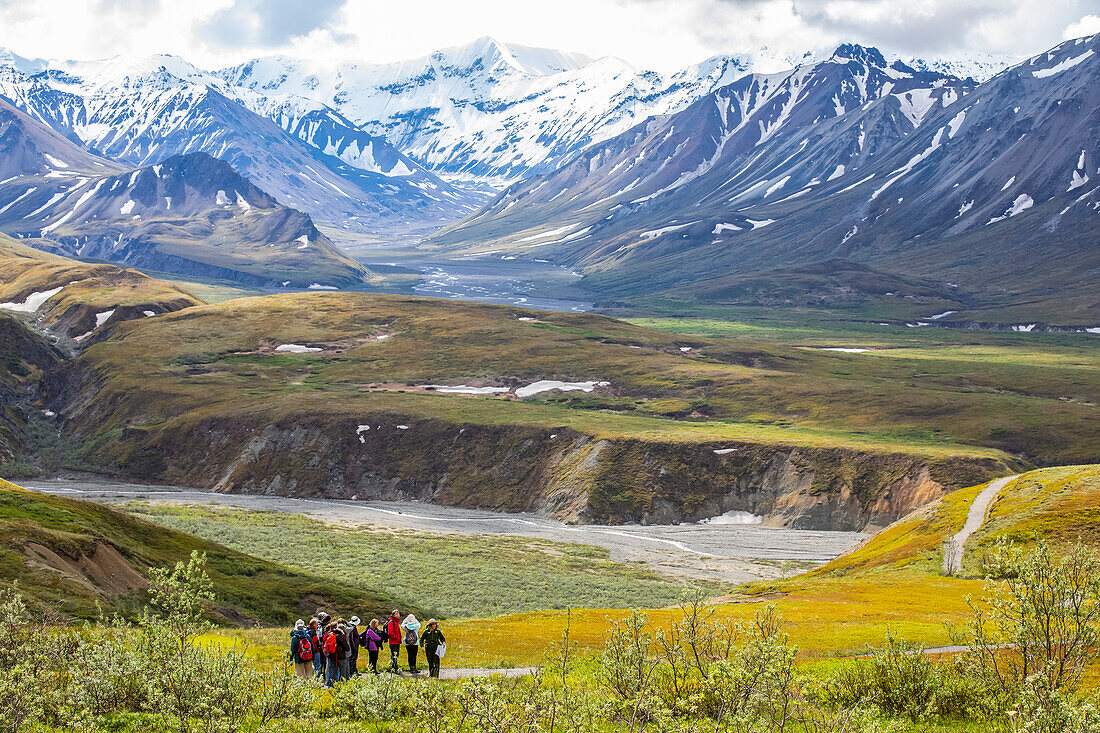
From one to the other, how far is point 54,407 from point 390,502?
83445 mm

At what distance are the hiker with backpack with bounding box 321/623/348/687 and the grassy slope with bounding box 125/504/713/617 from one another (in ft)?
116

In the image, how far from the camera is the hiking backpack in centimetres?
3150

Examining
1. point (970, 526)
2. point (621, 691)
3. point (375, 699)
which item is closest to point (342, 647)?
point (375, 699)

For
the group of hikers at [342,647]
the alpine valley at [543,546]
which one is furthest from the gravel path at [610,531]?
the group of hikers at [342,647]

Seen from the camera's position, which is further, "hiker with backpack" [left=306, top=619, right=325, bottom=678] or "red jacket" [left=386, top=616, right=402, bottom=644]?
"red jacket" [left=386, top=616, right=402, bottom=644]

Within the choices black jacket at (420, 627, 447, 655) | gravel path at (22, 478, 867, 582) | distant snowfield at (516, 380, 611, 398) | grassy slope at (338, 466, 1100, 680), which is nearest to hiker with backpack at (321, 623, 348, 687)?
black jacket at (420, 627, 447, 655)

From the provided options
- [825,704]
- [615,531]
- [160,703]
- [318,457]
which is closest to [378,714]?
[160,703]

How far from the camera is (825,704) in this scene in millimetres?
25266

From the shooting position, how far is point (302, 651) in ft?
104

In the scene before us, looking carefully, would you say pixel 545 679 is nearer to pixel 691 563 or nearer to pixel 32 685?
pixel 32 685

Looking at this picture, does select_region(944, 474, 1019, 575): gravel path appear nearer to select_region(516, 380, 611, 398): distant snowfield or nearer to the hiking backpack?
the hiking backpack

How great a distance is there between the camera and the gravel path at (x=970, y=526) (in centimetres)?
6638

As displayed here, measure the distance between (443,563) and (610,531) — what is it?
35712 millimetres

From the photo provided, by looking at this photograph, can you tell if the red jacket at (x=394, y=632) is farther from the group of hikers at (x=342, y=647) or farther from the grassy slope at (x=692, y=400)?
the grassy slope at (x=692, y=400)
